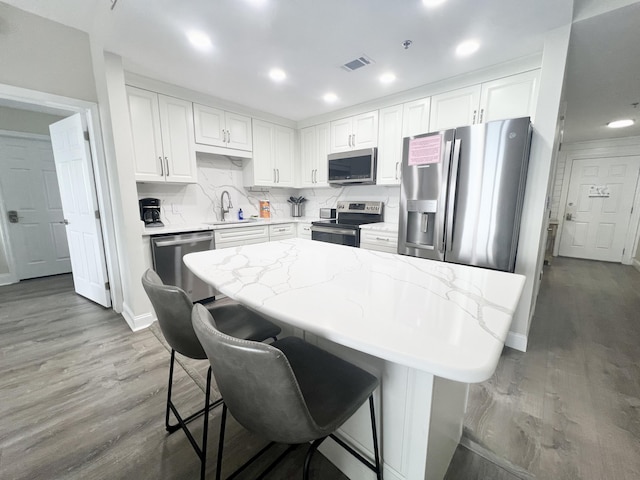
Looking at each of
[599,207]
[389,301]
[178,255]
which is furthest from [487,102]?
[599,207]

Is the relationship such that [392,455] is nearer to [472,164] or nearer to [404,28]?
[472,164]

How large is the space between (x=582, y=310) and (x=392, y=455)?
328cm

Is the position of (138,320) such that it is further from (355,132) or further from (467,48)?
(467,48)

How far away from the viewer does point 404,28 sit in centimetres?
180

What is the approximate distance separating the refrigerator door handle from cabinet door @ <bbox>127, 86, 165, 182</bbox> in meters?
2.84

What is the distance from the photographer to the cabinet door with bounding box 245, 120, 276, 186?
3.59m

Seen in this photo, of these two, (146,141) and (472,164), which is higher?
(146,141)

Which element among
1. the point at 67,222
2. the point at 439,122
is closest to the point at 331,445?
the point at 439,122

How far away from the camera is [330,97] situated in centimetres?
309

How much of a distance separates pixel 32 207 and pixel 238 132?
10.9ft

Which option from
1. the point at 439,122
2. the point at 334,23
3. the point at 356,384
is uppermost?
the point at 334,23

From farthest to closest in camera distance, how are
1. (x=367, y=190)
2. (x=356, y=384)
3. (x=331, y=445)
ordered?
(x=367, y=190) → (x=331, y=445) → (x=356, y=384)

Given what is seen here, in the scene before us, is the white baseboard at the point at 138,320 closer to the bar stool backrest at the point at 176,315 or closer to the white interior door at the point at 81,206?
the white interior door at the point at 81,206

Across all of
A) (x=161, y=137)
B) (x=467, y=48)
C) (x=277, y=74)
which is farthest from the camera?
(x=161, y=137)
